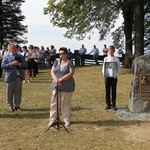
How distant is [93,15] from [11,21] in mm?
17080

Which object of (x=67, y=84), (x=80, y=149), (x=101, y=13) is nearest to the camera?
(x=80, y=149)

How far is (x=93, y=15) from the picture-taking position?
2036 cm

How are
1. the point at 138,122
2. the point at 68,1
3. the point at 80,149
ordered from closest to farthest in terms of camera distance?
the point at 80,149 < the point at 138,122 < the point at 68,1

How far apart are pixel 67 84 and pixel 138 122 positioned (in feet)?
6.80

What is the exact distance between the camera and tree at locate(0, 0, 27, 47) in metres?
35.0

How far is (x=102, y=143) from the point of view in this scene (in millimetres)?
6531

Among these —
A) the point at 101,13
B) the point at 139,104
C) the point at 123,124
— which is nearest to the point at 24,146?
the point at 123,124

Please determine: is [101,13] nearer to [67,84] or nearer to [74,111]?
[74,111]

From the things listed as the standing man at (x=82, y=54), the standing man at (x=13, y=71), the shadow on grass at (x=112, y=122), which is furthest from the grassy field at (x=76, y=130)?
the standing man at (x=82, y=54)

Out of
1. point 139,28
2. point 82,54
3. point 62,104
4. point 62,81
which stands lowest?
point 62,104

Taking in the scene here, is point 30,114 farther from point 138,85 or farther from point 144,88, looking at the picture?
point 144,88

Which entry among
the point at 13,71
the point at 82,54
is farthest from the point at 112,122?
the point at 82,54

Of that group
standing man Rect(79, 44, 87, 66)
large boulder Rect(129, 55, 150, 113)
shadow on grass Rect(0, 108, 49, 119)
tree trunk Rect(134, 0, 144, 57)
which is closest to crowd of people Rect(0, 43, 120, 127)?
shadow on grass Rect(0, 108, 49, 119)

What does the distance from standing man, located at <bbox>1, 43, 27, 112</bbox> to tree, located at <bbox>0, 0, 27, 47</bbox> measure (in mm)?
26219
